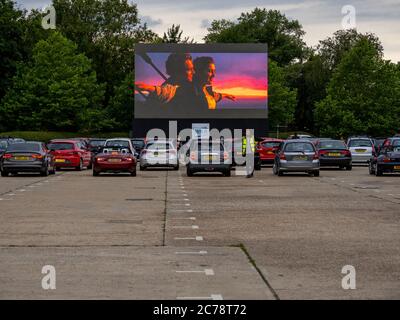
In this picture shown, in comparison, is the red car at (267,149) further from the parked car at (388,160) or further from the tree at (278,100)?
the tree at (278,100)

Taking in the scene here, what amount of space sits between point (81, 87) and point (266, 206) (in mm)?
74122

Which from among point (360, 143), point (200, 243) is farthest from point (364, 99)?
point (200, 243)

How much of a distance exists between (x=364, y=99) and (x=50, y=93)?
28.7 m

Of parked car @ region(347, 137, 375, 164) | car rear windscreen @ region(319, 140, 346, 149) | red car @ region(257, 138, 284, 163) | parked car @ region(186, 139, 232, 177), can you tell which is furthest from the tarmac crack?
parked car @ region(347, 137, 375, 164)

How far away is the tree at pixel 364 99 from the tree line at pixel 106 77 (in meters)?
0.09

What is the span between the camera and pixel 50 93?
92250 mm

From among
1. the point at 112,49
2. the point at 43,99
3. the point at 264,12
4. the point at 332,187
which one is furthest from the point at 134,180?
the point at 264,12

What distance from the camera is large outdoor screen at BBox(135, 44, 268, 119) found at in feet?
237

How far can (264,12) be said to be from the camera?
446ft

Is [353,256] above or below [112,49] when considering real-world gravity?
below

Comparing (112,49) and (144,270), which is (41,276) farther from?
(112,49)

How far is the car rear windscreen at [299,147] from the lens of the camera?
3872 centimetres

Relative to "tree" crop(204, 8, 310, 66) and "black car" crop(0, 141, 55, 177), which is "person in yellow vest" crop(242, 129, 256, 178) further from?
"tree" crop(204, 8, 310, 66)

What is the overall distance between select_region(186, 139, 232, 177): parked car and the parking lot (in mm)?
9430
